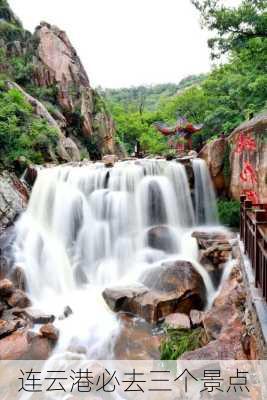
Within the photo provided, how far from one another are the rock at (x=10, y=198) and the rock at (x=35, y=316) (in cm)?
328

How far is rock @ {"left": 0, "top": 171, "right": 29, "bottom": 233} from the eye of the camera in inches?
395

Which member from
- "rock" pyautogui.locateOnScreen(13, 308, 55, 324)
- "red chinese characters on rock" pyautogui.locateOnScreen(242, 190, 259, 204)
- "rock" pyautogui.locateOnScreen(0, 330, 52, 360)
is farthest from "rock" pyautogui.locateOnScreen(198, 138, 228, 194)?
"rock" pyautogui.locateOnScreen(0, 330, 52, 360)

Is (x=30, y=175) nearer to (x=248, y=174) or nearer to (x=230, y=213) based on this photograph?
(x=230, y=213)

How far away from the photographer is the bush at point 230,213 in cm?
1132

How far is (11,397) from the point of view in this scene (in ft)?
17.2

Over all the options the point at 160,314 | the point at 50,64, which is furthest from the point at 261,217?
the point at 50,64

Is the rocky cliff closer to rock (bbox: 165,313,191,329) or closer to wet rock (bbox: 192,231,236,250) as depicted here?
wet rock (bbox: 192,231,236,250)

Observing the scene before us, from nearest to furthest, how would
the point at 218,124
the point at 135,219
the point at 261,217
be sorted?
the point at 261,217 → the point at 135,219 → the point at 218,124

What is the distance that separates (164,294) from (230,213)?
201 inches

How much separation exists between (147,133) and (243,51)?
59.7 ft

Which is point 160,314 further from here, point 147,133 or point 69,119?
point 147,133

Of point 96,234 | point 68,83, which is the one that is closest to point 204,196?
point 96,234

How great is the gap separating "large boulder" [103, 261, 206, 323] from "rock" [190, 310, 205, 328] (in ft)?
0.87

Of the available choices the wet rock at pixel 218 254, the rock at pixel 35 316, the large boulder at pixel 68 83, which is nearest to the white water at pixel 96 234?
the rock at pixel 35 316
